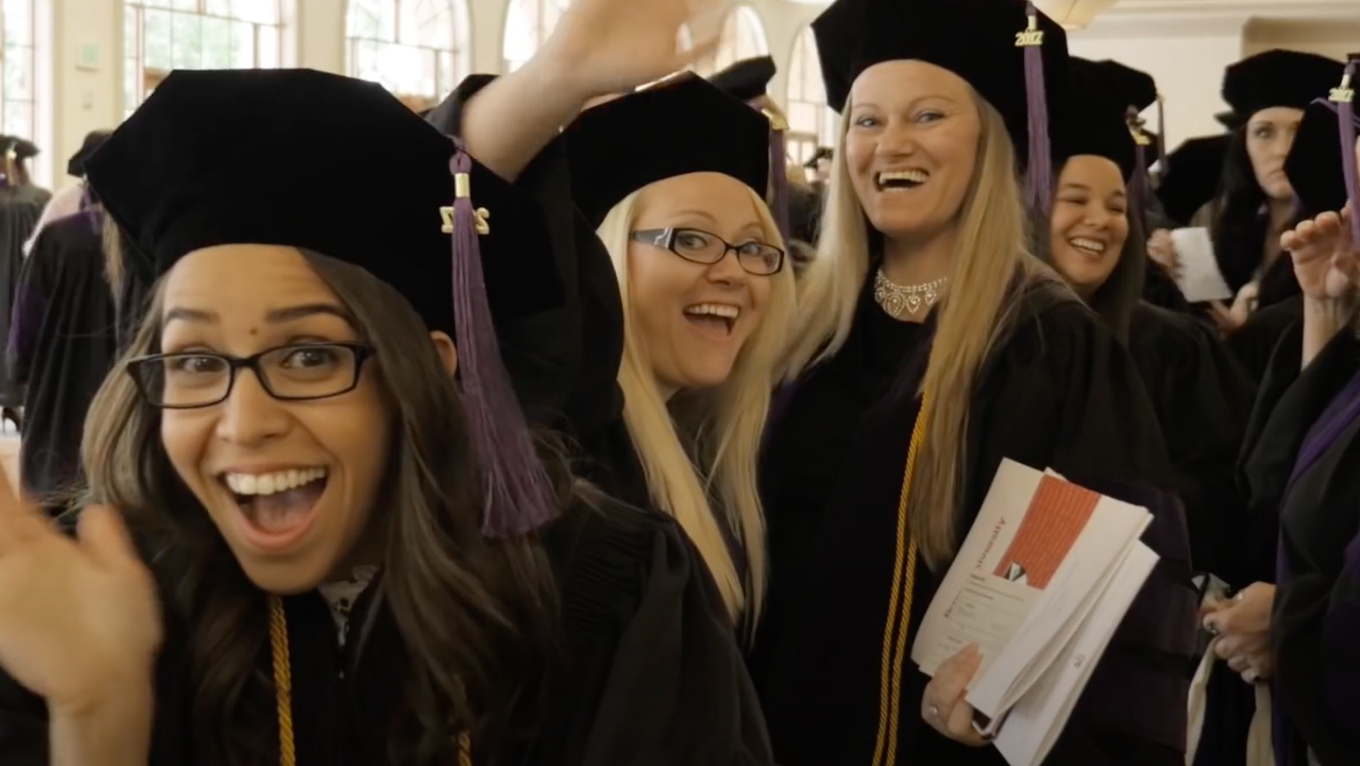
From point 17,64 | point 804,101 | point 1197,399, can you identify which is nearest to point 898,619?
point 1197,399

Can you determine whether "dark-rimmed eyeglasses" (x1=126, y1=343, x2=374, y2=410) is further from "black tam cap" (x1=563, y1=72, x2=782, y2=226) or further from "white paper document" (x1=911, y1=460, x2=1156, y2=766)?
"white paper document" (x1=911, y1=460, x2=1156, y2=766)

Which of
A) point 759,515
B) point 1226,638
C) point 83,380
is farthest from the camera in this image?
point 83,380

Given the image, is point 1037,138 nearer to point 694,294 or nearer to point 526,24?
point 694,294

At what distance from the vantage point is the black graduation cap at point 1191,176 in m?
5.48

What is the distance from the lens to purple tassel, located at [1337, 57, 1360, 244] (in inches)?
117

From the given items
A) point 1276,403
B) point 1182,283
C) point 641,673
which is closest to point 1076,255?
point 1276,403

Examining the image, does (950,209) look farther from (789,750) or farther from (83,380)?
(83,380)

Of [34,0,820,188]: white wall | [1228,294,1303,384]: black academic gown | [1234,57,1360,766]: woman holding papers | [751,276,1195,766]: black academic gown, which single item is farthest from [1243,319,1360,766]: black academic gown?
[34,0,820,188]: white wall

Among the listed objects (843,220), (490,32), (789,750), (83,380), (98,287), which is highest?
(490,32)

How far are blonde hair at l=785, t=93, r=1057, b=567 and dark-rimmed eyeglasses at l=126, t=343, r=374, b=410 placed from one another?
4.05 feet

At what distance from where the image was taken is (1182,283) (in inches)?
201

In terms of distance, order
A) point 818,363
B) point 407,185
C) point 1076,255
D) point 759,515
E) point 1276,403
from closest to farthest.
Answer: point 407,185, point 759,515, point 818,363, point 1276,403, point 1076,255

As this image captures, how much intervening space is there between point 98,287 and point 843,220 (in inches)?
100

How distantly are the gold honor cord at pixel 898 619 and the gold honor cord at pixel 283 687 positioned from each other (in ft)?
3.70
